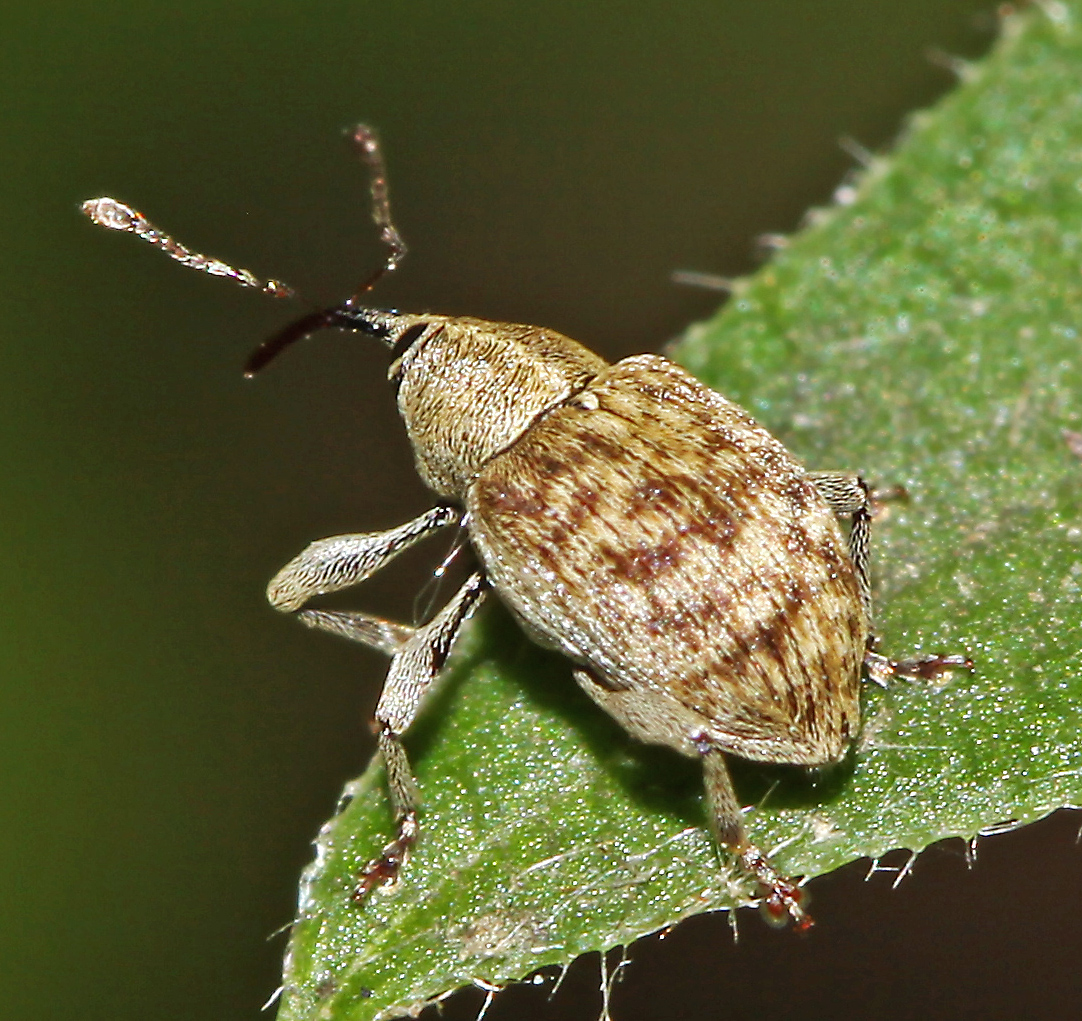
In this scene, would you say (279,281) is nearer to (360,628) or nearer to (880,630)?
(360,628)

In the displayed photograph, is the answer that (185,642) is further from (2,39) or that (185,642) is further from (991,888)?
(991,888)

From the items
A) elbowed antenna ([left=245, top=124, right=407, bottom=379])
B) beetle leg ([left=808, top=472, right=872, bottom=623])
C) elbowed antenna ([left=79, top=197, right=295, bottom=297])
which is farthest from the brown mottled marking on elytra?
elbowed antenna ([left=79, top=197, right=295, bottom=297])

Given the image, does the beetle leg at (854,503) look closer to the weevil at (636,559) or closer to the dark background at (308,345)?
the weevil at (636,559)

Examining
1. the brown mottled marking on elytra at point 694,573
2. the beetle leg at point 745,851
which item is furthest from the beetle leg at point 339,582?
the beetle leg at point 745,851

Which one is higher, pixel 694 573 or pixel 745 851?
pixel 694 573

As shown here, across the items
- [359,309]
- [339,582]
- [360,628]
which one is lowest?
[360,628]

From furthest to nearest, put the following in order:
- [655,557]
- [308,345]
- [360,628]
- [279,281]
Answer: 1. [308,345]
2. [360,628]
3. [279,281]
4. [655,557]

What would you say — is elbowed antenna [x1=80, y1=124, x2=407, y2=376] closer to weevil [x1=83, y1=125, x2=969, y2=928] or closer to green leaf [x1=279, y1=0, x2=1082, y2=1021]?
weevil [x1=83, y1=125, x2=969, y2=928]

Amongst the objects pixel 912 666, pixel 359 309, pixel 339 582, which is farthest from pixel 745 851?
pixel 359 309

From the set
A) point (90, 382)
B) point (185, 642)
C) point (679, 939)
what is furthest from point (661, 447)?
point (90, 382)
